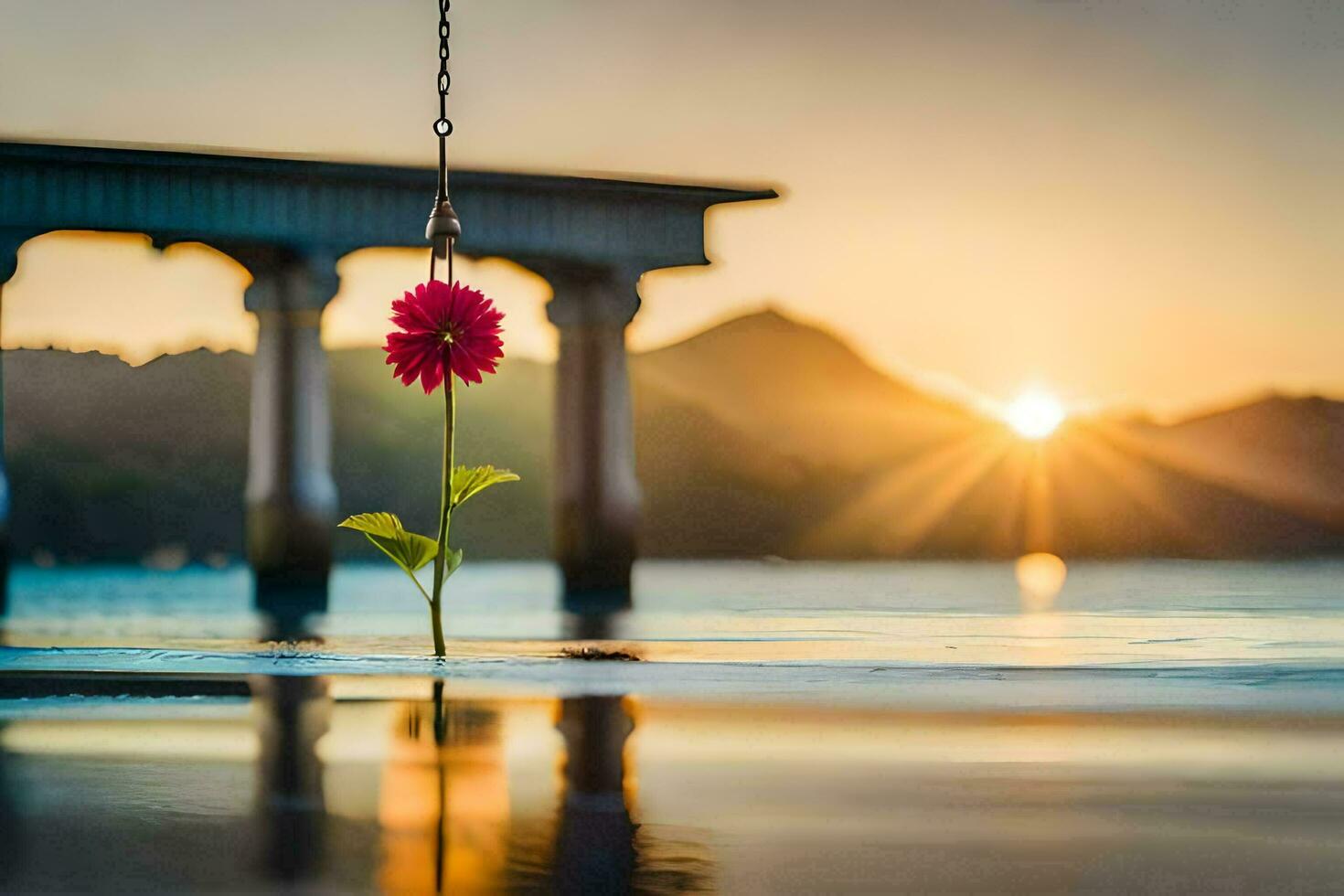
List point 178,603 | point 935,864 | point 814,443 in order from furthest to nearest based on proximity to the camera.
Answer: point 814,443 → point 178,603 → point 935,864

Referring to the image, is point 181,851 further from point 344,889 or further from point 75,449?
point 75,449

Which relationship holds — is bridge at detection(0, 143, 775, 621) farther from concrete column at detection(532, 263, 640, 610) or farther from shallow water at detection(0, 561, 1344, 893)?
shallow water at detection(0, 561, 1344, 893)

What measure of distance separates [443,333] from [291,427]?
22638 mm

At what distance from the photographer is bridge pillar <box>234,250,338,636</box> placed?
32.2 m

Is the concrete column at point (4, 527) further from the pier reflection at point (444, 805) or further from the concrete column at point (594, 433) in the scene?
the pier reflection at point (444, 805)

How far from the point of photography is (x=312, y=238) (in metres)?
32.2

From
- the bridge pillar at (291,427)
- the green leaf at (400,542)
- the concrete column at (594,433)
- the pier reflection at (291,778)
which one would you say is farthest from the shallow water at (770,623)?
the pier reflection at (291,778)

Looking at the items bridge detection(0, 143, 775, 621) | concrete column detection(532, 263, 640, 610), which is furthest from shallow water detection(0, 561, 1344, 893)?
concrete column detection(532, 263, 640, 610)

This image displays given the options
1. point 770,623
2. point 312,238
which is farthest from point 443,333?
point 312,238

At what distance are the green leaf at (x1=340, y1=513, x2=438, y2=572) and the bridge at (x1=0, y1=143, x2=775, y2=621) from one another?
20.1 meters

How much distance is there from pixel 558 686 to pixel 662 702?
1.30 m

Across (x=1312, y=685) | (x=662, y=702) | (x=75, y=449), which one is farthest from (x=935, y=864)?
(x=75, y=449)

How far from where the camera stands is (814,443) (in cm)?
10631

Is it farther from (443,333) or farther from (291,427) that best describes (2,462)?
(443,333)
